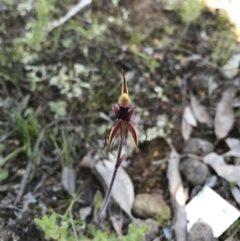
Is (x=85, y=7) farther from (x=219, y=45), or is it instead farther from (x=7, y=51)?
(x=219, y=45)

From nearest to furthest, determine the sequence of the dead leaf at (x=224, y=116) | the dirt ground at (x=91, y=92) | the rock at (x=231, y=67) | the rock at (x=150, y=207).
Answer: the rock at (x=150, y=207)
the dirt ground at (x=91, y=92)
the dead leaf at (x=224, y=116)
the rock at (x=231, y=67)

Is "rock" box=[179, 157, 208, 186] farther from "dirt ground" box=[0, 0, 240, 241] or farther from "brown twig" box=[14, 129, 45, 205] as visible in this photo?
"brown twig" box=[14, 129, 45, 205]

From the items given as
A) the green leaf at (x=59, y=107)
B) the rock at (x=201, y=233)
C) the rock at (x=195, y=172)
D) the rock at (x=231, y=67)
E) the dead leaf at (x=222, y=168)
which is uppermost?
the rock at (x=231, y=67)

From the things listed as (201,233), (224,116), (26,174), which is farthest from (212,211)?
(26,174)

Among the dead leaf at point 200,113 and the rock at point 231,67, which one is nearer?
the dead leaf at point 200,113

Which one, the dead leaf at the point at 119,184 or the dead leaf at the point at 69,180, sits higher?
the dead leaf at the point at 119,184

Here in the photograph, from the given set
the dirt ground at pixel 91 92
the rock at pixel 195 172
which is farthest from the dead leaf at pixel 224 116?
the rock at pixel 195 172

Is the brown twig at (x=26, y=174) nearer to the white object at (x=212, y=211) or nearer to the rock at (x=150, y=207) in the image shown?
the rock at (x=150, y=207)

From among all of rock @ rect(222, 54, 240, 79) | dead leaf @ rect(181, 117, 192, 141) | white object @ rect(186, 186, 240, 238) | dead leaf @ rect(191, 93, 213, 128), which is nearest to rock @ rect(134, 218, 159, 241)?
white object @ rect(186, 186, 240, 238)
